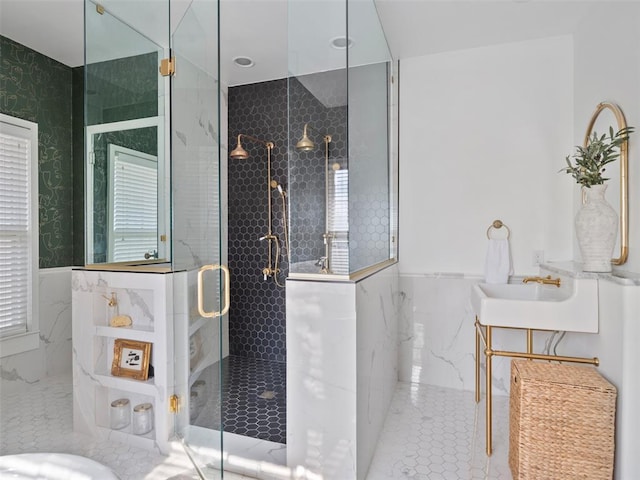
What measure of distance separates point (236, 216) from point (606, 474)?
3.14 m

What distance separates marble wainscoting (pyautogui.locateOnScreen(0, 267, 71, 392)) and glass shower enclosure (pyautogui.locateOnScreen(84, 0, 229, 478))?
1.21m

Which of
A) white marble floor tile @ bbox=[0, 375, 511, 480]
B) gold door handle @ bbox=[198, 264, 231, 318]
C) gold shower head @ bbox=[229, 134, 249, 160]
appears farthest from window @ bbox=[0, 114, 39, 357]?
gold door handle @ bbox=[198, 264, 231, 318]

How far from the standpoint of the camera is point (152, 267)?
7.15 feet

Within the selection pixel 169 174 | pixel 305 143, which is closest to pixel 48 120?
pixel 169 174

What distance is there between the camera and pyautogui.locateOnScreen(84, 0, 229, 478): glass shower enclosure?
1.93 meters

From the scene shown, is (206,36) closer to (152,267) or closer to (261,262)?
(152,267)

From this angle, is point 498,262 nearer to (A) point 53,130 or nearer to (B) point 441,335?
(B) point 441,335

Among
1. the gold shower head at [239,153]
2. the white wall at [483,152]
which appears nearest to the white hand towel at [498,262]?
the white wall at [483,152]

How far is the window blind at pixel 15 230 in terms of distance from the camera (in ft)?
9.69

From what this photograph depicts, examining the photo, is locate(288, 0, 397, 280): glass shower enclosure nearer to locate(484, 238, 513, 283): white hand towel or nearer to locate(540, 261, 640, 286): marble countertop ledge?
locate(540, 261, 640, 286): marble countertop ledge

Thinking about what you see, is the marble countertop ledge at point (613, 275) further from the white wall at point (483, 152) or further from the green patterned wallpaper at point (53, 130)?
the green patterned wallpaper at point (53, 130)

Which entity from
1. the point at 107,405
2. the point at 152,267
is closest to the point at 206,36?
the point at 152,267

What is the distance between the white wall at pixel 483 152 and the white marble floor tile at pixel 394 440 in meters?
1.05

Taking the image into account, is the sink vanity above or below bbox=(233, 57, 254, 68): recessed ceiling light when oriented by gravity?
below
